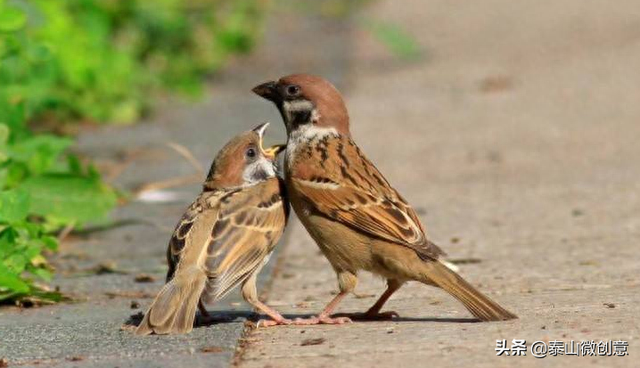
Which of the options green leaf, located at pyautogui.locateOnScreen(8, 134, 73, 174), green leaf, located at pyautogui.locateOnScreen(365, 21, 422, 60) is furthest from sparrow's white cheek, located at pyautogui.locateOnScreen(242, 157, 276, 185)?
green leaf, located at pyautogui.locateOnScreen(365, 21, 422, 60)

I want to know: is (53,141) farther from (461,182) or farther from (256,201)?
(461,182)

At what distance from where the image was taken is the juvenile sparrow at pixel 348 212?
5.76 m

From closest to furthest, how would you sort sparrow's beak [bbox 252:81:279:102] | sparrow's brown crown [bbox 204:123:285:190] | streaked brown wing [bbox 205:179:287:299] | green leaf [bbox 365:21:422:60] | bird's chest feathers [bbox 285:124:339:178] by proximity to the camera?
streaked brown wing [bbox 205:179:287:299] → bird's chest feathers [bbox 285:124:339:178] → sparrow's brown crown [bbox 204:123:285:190] → sparrow's beak [bbox 252:81:279:102] → green leaf [bbox 365:21:422:60]

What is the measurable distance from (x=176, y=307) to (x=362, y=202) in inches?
37.9

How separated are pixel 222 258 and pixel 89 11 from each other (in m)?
6.51

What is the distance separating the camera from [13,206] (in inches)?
246

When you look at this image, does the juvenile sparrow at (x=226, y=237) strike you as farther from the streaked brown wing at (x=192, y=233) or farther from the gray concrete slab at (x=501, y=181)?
the gray concrete slab at (x=501, y=181)

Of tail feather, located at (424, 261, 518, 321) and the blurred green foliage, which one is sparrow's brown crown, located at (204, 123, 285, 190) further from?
tail feather, located at (424, 261, 518, 321)

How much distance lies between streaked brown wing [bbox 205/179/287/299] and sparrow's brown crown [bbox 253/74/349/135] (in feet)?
1.22

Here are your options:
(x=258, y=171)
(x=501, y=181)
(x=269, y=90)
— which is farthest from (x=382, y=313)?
(x=501, y=181)

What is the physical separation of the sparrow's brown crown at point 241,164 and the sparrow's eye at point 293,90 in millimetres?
253

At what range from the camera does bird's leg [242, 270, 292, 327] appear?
5.80 meters

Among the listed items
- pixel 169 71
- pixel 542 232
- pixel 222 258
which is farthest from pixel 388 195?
pixel 169 71

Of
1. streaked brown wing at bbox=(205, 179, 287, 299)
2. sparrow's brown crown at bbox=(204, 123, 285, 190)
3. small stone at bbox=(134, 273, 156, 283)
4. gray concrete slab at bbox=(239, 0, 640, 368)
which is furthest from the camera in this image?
small stone at bbox=(134, 273, 156, 283)
